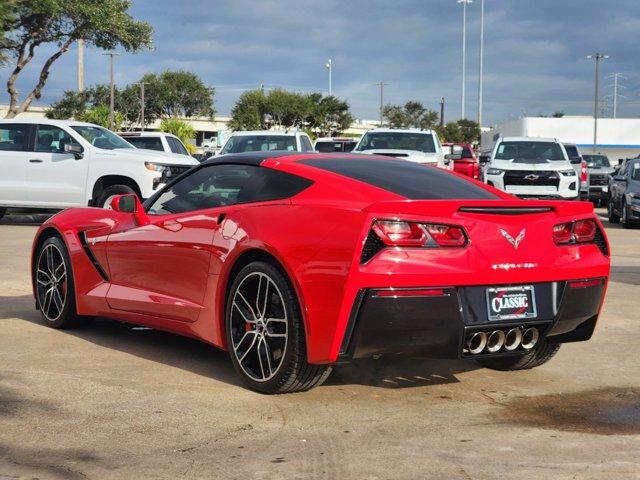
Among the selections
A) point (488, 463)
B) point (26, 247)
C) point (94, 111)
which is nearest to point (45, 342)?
point (488, 463)

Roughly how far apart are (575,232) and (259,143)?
15.4 m

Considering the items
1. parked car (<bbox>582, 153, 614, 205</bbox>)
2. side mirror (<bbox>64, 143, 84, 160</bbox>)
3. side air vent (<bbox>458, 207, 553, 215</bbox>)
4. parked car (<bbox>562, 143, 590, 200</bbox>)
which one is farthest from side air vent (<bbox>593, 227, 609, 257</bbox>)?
parked car (<bbox>582, 153, 614, 205</bbox>)

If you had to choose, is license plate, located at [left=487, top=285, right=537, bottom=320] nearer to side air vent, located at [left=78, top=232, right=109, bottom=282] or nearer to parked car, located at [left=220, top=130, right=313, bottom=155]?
side air vent, located at [left=78, top=232, right=109, bottom=282]

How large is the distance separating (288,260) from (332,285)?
357mm

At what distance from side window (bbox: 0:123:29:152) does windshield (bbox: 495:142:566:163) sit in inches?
410

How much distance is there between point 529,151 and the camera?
2341cm

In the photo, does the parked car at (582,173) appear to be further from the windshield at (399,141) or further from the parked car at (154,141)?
the parked car at (154,141)

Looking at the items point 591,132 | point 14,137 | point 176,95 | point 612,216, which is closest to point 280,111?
point 176,95

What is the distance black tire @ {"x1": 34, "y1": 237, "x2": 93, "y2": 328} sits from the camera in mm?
7629

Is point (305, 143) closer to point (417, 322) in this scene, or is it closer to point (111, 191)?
point (111, 191)

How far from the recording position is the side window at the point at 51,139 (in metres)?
18.5

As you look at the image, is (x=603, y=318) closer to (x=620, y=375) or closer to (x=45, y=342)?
(x=620, y=375)

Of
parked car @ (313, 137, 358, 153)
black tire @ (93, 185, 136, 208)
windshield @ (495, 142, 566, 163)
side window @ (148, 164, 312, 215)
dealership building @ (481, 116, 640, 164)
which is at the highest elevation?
dealership building @ (481, 116, 640, 164)

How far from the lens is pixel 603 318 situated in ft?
28.2
